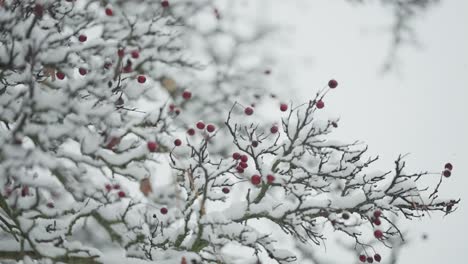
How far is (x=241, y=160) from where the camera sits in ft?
11.6

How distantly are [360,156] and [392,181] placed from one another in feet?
1.08

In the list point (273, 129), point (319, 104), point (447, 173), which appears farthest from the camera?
point (273, 129)

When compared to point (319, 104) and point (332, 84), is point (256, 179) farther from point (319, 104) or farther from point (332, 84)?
point (332, 84)

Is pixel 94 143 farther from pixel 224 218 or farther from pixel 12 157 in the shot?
pixel 224 218

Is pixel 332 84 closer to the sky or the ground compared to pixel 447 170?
closer to the sky

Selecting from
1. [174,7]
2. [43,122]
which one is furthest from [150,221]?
[174,7]

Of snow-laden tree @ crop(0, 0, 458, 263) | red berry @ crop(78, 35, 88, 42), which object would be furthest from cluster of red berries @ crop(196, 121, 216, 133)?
red berry @ crop(78, 35, 88, 42)

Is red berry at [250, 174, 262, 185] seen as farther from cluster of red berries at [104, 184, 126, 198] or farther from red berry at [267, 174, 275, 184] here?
cluster of red berries at [104, 184, 126, 198]

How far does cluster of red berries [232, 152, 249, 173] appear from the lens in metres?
3.48

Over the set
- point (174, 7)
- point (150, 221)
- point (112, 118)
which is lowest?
point (150, 221)

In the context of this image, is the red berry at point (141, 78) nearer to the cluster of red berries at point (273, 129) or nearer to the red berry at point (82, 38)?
the red berry at point (82, 38)

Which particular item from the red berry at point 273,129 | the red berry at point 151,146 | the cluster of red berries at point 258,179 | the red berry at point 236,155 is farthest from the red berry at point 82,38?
the cluster of red berries at point 258,179

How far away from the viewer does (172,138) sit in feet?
12.4

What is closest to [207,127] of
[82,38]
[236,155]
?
[236,155]
